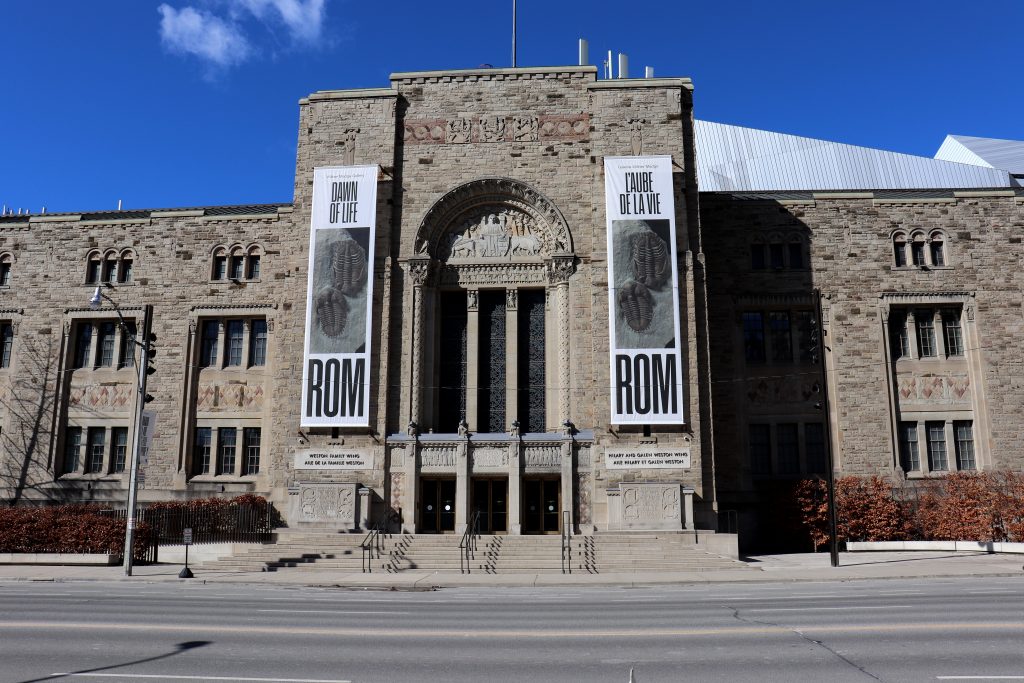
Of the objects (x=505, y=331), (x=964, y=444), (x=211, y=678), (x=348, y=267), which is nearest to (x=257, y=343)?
Result: (x=348, y=267)

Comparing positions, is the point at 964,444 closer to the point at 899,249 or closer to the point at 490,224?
the point at 899,249

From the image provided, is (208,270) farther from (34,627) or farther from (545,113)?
(34,627)

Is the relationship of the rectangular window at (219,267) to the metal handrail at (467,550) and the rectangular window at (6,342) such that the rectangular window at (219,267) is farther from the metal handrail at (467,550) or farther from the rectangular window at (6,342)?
the metal handrail at (467,550)

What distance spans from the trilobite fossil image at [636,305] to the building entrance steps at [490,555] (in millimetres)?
7869

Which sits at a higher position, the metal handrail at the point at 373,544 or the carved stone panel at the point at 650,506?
the carved stone panel at the point at 650,506

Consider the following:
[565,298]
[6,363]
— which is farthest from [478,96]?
[6,363]

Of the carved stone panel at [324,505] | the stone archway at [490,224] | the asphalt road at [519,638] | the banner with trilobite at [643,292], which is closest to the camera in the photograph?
the asphalt road at [519,638]

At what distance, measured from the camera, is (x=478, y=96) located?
34.0 metres

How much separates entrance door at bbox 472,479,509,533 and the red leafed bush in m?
11.7

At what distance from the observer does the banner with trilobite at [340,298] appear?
31312 mm

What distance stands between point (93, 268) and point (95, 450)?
841 cm

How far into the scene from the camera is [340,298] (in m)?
32.2

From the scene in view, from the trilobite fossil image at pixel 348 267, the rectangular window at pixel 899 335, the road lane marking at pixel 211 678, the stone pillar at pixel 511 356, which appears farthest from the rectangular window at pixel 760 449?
the road lane marking at pixel 211 678

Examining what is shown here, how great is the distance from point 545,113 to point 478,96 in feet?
9.64
